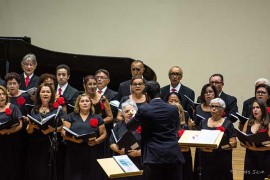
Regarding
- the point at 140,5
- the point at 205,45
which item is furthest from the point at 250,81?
the point at 140,5

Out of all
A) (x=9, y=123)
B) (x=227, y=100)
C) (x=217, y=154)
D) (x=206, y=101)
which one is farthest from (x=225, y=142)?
(x=9, y=123)

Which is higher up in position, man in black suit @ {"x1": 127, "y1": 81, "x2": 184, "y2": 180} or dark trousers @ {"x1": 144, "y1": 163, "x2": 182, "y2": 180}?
man in black suit @ {"x1": 127, "y1": 81, "x2": 184, "y2": 180}

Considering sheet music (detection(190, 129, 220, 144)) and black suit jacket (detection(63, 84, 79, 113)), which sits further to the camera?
Result: black suit jacket (detection(63, 84, 79, 113))

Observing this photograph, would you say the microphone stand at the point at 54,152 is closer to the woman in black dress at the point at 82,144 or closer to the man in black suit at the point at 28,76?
the woman in black dress at the point at 82,144

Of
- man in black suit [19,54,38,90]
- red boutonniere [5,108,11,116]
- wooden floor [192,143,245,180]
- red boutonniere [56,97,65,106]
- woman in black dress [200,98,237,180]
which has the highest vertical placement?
man in black suit [19,54,38,90]

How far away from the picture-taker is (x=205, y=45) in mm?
9320

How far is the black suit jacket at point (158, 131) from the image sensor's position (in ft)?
14.2

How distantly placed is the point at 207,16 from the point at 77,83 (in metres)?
2.96

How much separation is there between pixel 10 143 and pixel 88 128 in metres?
0.82

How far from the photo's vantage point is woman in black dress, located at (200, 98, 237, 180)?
535 centimetres

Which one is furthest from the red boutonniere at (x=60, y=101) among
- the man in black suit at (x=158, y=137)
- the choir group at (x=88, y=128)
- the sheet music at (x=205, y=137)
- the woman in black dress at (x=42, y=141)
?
the sheet music at (x=205, y=137)

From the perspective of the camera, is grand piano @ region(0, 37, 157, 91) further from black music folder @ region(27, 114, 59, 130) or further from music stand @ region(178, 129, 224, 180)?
music stand @ region(178, 129, 224, 180)

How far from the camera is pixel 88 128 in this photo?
17.8 feet

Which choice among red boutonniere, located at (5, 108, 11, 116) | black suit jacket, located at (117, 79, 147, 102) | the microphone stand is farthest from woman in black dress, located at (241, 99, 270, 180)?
red boutonniere, located at (5, 108, 11, 116)
